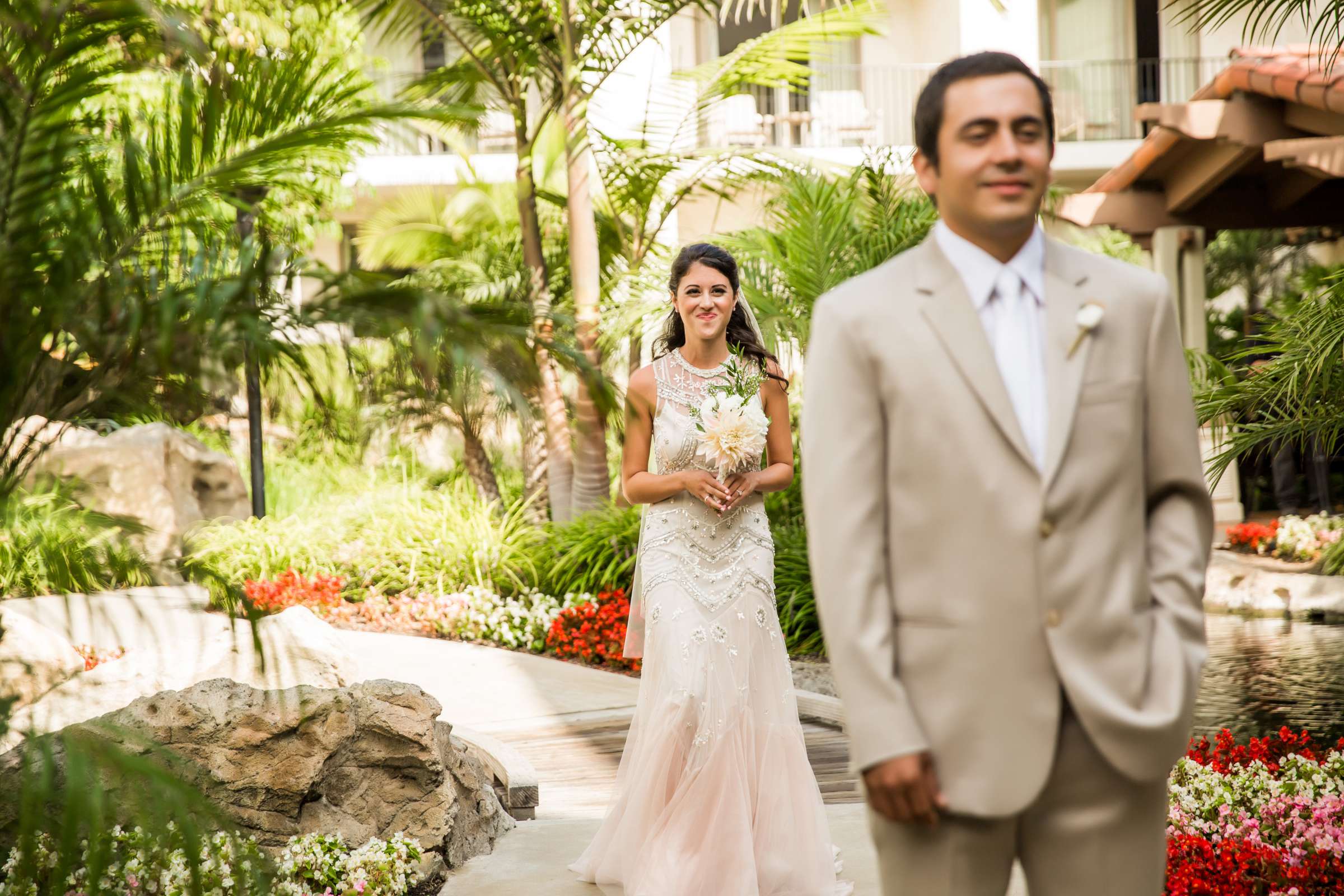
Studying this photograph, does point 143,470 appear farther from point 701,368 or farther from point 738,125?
point 738,125

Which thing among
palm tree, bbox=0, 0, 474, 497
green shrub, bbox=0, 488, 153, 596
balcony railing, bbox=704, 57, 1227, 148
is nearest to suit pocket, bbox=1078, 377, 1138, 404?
palm tree, bbox=0, 0, 474, 497

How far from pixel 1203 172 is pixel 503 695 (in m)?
8.88

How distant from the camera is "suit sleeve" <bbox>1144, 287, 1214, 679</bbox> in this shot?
2037mm

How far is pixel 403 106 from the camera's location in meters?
3.18

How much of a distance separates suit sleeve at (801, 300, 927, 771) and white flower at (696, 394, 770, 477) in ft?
8.24

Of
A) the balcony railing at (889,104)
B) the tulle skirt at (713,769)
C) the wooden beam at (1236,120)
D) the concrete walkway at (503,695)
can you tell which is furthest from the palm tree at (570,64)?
the balcony railing at (889,104)

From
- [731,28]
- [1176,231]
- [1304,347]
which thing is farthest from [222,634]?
[731,28]

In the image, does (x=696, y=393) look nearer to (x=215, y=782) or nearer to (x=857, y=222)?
(x=215, y=782)

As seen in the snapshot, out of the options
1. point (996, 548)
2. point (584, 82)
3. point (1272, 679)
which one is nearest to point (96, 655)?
point (584, 82)

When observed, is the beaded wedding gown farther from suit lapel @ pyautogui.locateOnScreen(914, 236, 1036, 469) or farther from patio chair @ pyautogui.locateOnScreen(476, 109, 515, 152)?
patio chair @ pyautogui.locateOnScreen(476, 109, 515, 152)

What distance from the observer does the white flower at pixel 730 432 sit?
15.1ft

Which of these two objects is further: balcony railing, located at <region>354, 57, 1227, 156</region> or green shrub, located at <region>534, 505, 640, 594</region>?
balcony railing, located at <region>354, 57, 1227, 156</region>

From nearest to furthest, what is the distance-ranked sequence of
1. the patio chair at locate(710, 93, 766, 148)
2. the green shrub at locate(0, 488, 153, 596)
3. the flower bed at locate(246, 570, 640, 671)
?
the green shrub at locate(0, 488, 153, 596) < the flower bed at locate(246, 570, 640, 671) < the patio chair at locate(710, 93, 766, 148)

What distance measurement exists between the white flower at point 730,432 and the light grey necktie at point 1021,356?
253cm
